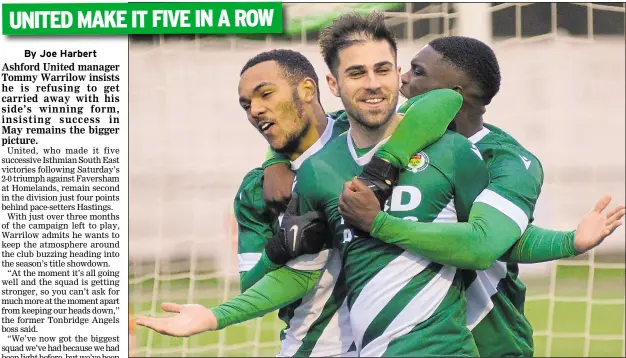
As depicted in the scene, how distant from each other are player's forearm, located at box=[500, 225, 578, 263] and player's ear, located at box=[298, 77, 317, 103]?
0.65 metres

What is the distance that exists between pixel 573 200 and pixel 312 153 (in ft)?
6.27

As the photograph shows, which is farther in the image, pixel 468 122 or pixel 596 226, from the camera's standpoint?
pixel 468 122

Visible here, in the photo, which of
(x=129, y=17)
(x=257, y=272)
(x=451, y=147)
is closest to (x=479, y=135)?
(x=451, y=147)

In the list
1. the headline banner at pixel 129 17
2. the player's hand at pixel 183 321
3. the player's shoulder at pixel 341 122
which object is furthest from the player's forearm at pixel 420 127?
the headline banner at pixel 129 17

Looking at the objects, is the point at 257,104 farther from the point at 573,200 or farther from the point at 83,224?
the point at 573,200

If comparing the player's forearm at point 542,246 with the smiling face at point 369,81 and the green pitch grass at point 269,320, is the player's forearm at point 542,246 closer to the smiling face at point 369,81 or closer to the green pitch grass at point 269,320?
the smiling face at point 369,81

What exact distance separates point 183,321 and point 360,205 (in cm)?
47

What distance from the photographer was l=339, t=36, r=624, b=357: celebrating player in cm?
214

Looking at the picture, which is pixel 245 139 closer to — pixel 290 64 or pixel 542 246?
pixel 290 64

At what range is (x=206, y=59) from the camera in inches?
140

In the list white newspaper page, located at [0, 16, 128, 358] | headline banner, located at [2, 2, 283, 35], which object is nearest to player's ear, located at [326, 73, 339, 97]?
headline banner, located at [2, 2, 283, 35]

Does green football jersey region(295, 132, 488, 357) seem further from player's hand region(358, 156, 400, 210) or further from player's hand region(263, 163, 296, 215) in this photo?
player's hand region(263, 163, 296, 215)

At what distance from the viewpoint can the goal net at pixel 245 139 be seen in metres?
3.37

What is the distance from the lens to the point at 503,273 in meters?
2.53
